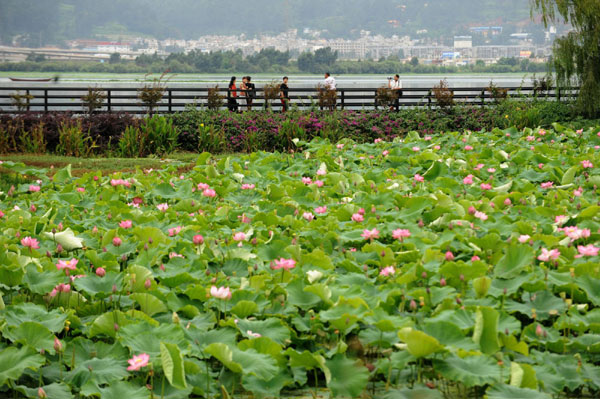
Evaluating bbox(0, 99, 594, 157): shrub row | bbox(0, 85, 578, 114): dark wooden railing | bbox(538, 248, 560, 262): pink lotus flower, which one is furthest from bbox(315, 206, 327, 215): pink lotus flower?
bbox(0, 85, 578, 114): dark wooden railing

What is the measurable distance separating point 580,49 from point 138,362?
14470 mm

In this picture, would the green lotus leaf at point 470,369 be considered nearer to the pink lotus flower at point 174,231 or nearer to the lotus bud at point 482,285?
the lotus bud at point 482,285

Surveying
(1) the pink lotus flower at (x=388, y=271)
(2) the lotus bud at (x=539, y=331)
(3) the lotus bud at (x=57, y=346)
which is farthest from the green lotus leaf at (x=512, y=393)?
(3) the lotus bud at (x=57, y=346)

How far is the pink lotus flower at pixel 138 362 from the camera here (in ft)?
7.84

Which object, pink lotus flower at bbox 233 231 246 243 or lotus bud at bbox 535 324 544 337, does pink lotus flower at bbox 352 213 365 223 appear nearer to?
pink lotus flower at bbox 233 231 246 243

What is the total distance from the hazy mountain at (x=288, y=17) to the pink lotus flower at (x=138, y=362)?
16802 cm

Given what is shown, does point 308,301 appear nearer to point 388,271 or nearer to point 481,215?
point 388,271

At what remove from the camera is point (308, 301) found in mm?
2943

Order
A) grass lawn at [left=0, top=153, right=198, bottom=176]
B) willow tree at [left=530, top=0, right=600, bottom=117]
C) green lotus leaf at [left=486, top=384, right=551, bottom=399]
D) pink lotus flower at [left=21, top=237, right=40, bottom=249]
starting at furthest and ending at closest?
willow tree at [left=530, top=0, right=600, bottom=117]
grass lawn at [left=0, top=153, right=198, bottom=176]
pink lotus flower at [left=21, top=237, right=40, bottom=249]
green lotus leaf at [left=486, top=384, right=551, bottom=399]

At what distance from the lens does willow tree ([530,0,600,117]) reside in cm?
1446

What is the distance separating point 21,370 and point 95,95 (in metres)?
13.8

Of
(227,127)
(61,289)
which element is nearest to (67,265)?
(61,289)

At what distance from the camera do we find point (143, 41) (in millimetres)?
165750

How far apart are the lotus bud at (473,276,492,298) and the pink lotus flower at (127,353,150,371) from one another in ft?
4.49
